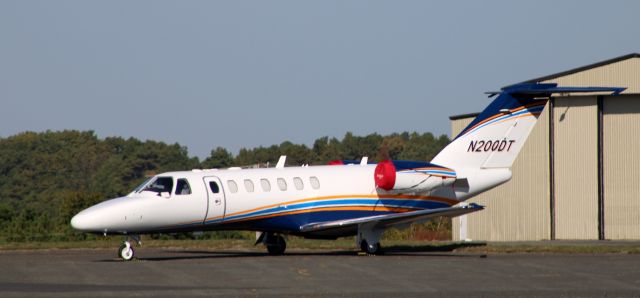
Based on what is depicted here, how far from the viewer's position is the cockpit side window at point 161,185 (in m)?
27.2

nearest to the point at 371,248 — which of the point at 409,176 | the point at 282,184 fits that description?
the point at 409,176

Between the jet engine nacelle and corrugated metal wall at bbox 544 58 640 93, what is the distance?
10823mm

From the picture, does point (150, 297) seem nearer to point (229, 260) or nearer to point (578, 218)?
point (229, 260)

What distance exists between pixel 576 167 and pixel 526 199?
2.19 m

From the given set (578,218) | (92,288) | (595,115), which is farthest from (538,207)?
(92,288)

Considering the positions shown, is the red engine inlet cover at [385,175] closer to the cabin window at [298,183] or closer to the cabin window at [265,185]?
the cabin window at [298,183]

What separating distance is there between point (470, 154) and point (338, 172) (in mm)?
3930

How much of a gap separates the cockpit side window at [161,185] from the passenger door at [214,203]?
0.97m

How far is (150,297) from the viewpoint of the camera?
17469 millimetres

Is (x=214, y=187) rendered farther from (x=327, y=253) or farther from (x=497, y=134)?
(x=497, y=134)

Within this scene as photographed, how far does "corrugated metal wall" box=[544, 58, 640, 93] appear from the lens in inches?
1501

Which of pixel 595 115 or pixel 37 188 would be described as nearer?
pixel 595 115

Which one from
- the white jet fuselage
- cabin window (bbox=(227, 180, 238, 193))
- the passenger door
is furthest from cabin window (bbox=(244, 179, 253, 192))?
the passenger door

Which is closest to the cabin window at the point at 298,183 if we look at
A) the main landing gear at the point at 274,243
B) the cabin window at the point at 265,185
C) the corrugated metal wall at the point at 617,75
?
the cabin window at the point at 265,185
